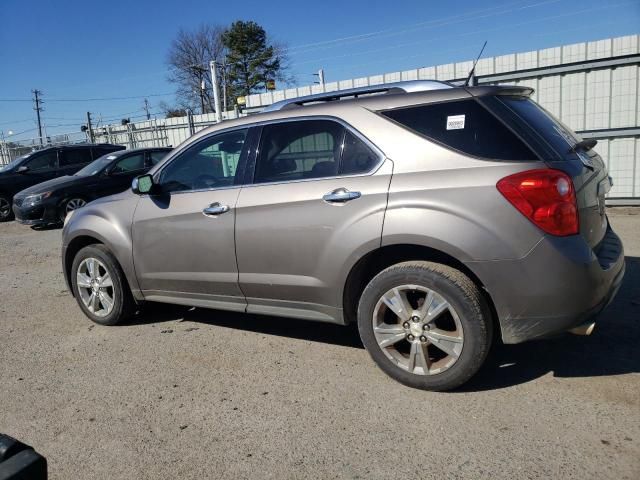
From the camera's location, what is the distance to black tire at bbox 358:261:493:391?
3006mm

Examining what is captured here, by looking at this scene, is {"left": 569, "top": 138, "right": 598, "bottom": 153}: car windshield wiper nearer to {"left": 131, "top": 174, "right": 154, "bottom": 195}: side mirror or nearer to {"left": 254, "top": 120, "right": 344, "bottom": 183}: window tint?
→ {"left": 254, "top": 120, "right": 344, "bottom": 183}: window tint

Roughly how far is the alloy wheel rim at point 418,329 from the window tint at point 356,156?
0.82m

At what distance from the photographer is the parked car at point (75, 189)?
11.1 m

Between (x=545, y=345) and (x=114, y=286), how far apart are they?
3638mm

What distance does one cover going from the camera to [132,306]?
4777mm

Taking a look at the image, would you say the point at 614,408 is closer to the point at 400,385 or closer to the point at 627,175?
the point at 400,385

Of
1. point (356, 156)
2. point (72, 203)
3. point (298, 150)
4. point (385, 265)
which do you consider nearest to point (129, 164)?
point (72, 203)

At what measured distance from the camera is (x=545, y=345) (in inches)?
150

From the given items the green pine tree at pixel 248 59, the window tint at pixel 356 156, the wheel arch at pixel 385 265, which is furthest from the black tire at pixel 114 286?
the green pine tree at pixel 248 59

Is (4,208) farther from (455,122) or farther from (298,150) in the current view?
(455,122)

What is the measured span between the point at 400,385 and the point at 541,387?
86 centimetres

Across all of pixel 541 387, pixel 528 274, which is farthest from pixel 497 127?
pixel 541 387

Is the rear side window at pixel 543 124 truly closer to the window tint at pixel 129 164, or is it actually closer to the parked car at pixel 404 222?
the parked car at pixel 404 222

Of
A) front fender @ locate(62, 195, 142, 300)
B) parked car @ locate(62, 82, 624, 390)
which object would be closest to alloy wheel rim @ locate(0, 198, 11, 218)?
front fender @ locate(62, 195, 142, 300)
